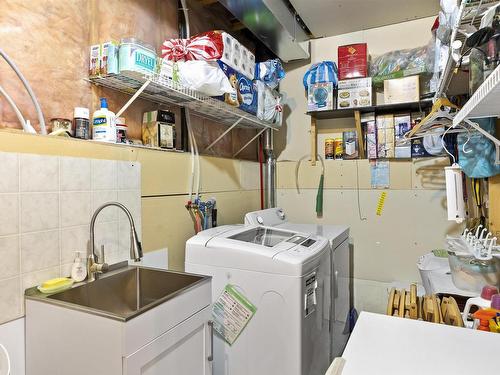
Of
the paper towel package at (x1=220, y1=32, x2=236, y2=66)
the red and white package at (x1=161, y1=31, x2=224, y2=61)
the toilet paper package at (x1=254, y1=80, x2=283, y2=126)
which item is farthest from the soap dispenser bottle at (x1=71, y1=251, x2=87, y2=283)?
the toilet paper package at (x1=254, y1=80, x2=283, y2=126)

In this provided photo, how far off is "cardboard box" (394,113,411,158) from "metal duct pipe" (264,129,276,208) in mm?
1200

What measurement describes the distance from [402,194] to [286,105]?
1.51 metres

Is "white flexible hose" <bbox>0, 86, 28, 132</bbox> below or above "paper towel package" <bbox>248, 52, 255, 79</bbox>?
below

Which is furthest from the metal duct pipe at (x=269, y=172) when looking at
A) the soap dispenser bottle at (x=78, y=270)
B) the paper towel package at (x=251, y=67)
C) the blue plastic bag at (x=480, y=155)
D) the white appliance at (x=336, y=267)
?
the soap dispenser bottle at (x=78, y=270)

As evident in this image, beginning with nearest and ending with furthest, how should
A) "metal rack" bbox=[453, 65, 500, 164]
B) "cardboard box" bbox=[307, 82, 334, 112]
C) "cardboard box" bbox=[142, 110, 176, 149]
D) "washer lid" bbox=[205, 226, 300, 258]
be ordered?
"metal rack" bbox=[453, 65, 500, 164] < "washer lid" bbox=[205, 226, 300, 258] < "cardboard box" bbox=[142, 110, 176, 149] < "cardboard box" bbox=[307, 82, 334, 112]

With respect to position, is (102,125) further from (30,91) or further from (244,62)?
(244,62)

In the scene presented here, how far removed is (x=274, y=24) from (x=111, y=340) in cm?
243

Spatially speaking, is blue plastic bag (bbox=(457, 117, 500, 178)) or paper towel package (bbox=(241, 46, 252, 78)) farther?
paper towel package (bbox=(241, 46, 252, 78))

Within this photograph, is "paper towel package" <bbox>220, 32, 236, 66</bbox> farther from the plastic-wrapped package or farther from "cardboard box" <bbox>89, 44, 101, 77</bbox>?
the plastic-wrapped package

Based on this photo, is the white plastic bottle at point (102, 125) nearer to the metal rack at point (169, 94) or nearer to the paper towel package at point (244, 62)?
the metal rack at point (169, 94)

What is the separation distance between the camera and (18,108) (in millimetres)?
1367

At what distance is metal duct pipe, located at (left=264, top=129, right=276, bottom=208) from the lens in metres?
3.38

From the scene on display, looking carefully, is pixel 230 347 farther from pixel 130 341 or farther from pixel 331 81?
pixel 331 81

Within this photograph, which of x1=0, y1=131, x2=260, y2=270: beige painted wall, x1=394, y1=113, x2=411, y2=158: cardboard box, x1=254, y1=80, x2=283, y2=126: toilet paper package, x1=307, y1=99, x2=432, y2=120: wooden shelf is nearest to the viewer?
x1=0, y1=131, x2=260, y2=270: beige painted wall
